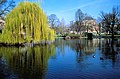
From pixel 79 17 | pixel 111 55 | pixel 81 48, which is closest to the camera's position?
pixel 111 55

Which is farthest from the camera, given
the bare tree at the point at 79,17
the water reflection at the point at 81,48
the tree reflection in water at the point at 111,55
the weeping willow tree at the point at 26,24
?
the bare tree at the point at 79,17

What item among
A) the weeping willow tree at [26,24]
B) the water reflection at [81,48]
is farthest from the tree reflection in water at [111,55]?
the weeping willow tree at [26,24]

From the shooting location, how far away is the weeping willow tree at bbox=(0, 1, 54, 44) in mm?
30281

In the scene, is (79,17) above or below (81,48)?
above

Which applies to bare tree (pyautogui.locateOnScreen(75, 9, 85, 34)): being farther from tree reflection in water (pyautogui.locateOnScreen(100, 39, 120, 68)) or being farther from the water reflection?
tree reflection in water (pyautogui.locateOnScreen(100, 39, 120, 68))

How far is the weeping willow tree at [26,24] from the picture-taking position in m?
30.3

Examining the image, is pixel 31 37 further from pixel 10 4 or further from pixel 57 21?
pixel 57 21

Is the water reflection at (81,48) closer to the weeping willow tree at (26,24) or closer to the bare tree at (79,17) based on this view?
the weeping willow tree at (26,24)

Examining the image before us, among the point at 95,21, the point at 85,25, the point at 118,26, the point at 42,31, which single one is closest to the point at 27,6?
the point at 42,31

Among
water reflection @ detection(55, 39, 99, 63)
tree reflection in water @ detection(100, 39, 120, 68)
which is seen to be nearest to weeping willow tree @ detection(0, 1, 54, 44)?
water reflection @ detection(55, 39, 99, 63)

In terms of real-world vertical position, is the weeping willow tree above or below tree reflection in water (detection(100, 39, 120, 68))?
above

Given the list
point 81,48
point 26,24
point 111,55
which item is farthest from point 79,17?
point 111,55

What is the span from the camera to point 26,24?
31562 millimetres

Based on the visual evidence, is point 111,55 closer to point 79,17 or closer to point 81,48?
point 81,48
